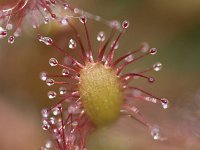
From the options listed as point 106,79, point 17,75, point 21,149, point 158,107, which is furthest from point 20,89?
point 106,79

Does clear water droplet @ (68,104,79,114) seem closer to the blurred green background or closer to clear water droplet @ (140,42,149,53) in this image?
the blurred green background

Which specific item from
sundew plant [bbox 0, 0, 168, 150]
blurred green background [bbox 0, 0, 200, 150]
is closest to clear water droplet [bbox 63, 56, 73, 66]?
sundew plant [bbox 0, 0, 168, 150]

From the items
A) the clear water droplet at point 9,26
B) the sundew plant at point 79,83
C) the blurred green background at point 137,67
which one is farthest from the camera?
the blurred green background at point 137,67

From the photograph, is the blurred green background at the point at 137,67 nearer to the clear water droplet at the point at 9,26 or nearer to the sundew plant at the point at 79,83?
the sundew plant at the point at 79,83

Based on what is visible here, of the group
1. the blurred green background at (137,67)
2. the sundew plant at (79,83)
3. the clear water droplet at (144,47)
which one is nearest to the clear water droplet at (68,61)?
the sundew plant at (79,83)

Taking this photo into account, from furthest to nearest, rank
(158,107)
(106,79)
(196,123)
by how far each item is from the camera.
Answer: (158,107)
(196,123)
(106,79)

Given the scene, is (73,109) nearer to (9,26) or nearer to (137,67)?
(9,26)

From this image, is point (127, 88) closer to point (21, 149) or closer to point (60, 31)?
point (60, 31)

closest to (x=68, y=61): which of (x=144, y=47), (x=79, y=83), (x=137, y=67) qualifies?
(x=79, y=83)
